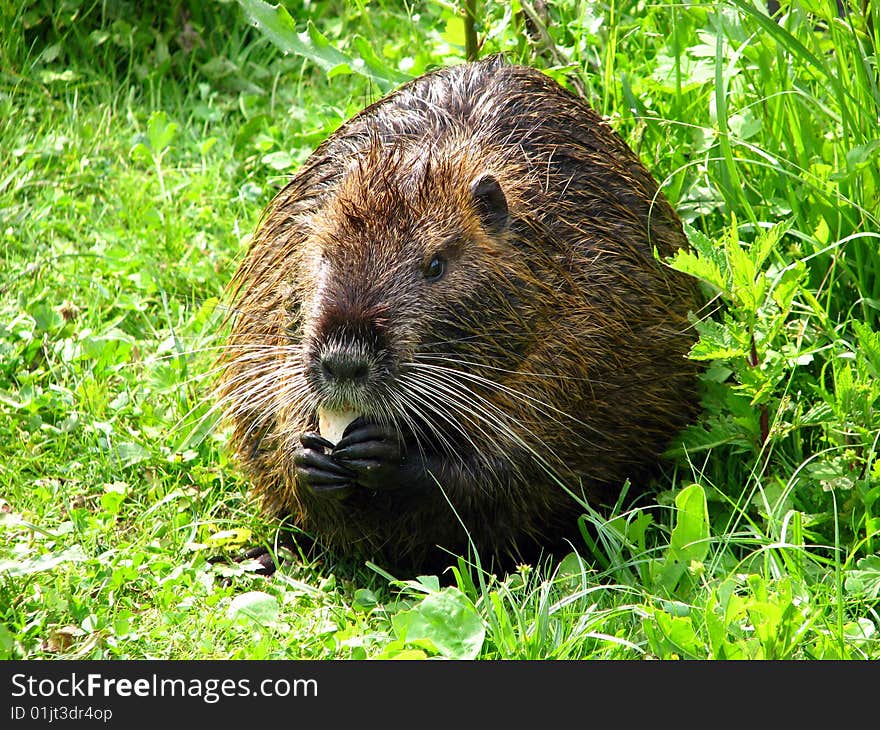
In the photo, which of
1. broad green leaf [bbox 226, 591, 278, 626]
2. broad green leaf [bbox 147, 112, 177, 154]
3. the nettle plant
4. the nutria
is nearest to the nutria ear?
the nutria

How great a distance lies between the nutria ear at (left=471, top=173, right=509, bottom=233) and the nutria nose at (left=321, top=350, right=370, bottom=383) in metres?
0.60

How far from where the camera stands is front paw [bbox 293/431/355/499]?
3.65 m

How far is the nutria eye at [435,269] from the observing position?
352cm

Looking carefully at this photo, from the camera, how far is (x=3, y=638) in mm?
3156

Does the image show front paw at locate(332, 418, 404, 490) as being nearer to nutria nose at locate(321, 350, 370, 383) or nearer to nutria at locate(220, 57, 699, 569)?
nutria at locate(220, 57, 699, 569)

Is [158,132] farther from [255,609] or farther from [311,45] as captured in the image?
[255,609]

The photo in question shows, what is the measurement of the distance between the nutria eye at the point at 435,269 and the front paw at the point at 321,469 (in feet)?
1.74

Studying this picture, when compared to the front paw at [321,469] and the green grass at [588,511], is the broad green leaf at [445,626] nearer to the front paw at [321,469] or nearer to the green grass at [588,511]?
the green grass at [588,511]

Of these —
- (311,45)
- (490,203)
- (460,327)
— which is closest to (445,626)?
(460,327)

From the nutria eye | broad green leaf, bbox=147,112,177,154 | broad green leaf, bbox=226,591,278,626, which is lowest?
broad green leaf, bbox=226,591,278,626

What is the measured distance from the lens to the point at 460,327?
356 cm

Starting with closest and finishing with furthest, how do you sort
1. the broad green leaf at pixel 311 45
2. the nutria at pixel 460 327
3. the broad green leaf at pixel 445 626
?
the broad green leaf at pixel 445 626
the nutria at pixel 460 327
the broad green leaf at pixel 311 45

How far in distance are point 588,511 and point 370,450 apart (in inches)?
26.7

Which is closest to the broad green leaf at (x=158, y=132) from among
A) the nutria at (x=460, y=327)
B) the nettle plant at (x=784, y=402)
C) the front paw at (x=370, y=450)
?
the nutria at (x=460, y=327)
